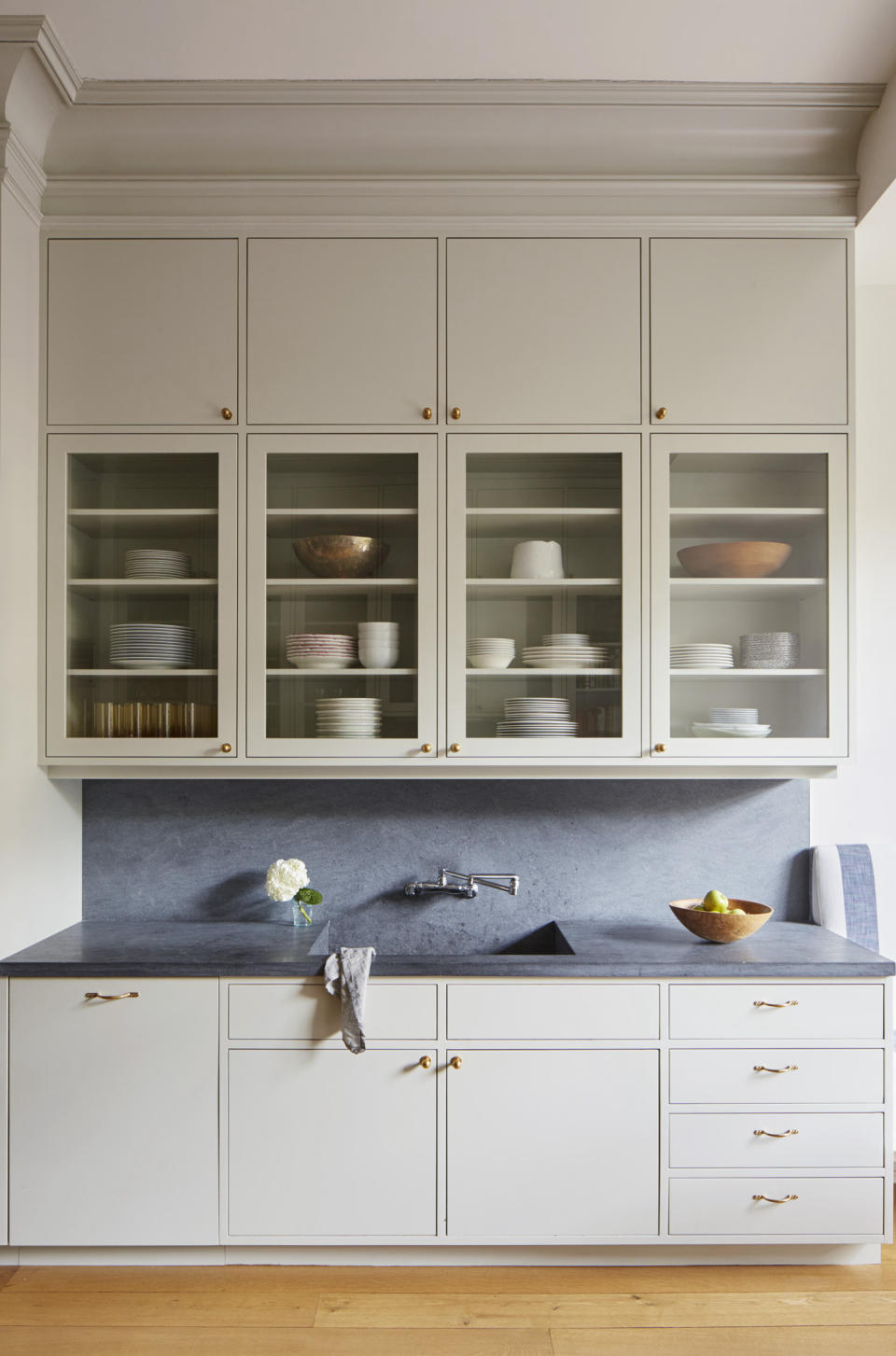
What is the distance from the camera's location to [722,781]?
278 centimetres

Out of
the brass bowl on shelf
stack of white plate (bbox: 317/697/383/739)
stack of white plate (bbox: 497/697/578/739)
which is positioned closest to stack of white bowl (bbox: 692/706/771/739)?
stack of white plate (bbox: 497/697/578/739)

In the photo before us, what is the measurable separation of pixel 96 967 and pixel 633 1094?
1332mm

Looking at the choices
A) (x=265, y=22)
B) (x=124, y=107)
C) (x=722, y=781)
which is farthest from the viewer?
(x=722, y=781)

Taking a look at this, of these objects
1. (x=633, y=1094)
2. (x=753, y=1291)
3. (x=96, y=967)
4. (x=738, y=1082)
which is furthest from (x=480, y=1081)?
(x=96, y=967)

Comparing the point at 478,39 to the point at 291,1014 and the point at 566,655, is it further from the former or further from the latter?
the point at 291,1014

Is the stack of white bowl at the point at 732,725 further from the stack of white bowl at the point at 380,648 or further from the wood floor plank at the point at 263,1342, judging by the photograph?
the wood floor plank at the point at 263,1342

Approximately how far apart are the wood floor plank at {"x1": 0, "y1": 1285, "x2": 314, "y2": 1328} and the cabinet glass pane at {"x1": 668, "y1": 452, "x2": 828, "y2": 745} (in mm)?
1644

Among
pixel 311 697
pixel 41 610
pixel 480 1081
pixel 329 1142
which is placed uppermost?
pixel 41 610

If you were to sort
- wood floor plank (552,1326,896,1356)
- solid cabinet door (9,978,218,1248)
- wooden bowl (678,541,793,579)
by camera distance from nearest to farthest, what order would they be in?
wood floor plank (552,1326,896,1356)
solid cabinet door (9,978,218,1248)
wooden bowl (678,541,793,579)

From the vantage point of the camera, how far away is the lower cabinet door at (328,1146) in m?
2.21

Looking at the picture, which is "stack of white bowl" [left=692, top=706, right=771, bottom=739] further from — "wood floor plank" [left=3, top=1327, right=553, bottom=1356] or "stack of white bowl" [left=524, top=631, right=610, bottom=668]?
"wood floor plank" [left=3, top=1327, right=553, bottom=1356]

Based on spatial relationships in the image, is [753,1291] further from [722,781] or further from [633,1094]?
[722,781]

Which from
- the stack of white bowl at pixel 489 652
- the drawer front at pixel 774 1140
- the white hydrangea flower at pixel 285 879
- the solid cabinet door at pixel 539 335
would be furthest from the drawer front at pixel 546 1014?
the solid cabinet door at pixel 539 335

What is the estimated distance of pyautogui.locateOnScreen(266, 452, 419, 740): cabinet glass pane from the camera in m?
2.41
